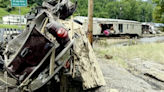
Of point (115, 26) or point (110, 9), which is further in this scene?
point (110, 9)

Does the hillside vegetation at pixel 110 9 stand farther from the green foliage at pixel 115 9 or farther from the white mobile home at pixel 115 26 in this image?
the white mobile home at pixel 115 26

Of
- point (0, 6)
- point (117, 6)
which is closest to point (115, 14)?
point (117, 6)

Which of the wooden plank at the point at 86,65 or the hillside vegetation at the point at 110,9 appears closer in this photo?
the wooden plank at the point at 86,65

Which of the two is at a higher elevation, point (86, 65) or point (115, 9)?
point (86, 65)

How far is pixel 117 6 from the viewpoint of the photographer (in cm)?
7294

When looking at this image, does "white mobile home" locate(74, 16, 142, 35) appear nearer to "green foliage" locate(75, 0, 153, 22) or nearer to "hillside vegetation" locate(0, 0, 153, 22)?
"green foliage" locate(75, 0, 153, 22)

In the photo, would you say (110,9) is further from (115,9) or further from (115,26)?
(115,26)

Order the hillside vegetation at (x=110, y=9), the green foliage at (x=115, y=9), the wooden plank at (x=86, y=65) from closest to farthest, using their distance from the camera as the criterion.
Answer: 1. the wooden plank at (x=86, y=65)
2. the green foliage at (x=115, y=9)
3. the hillside vegetation at (x=110, y=9)

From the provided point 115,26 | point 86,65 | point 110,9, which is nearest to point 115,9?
point 110,9

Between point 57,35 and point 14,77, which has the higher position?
point 57,35

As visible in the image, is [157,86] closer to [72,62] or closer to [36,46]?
[72,62]

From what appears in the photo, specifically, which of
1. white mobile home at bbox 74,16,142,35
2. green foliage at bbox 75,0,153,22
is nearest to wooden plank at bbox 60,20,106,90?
white mobile home at bbox 74,16,142,35

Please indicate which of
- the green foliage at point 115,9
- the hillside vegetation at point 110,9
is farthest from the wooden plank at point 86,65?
the hillside vegetation at point 110,9

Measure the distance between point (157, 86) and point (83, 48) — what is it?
2795mm
